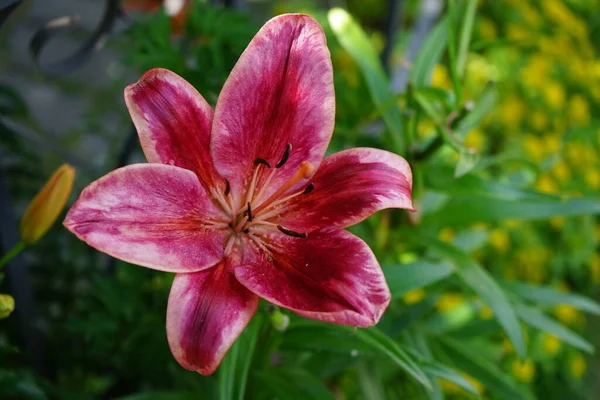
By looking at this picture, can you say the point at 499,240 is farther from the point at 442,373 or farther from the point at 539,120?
the point at 442,373

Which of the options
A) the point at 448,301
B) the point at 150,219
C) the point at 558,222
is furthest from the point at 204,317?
the point at 558,222

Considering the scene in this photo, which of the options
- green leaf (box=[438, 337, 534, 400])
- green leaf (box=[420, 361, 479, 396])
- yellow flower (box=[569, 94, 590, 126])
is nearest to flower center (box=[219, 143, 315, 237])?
green leaf (box=[420, 361, 479, 396])

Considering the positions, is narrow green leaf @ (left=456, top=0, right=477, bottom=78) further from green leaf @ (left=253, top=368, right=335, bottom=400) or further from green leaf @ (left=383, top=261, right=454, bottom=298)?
green leaf @ (left=253, top=368, right=335, bottom=400)

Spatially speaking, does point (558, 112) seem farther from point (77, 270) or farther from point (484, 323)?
point (77, 270)

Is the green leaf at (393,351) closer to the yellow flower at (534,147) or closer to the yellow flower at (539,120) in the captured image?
the yellow flower at (534,147)

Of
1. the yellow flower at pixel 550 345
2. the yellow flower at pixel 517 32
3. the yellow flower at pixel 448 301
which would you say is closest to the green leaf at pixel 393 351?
the yellow flower at pixel 448 301

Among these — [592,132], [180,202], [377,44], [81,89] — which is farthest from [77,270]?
[592,132]
